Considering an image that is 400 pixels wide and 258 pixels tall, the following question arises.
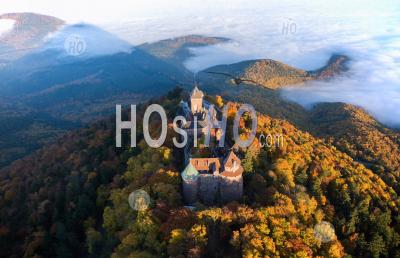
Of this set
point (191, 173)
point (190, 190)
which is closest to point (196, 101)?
point (191, 173)

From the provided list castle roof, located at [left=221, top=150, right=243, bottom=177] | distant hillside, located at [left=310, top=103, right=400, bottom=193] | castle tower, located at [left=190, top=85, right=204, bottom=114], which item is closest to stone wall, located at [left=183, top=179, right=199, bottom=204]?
castle roof, located at [left=221, top=150, right=243, bottom=177]

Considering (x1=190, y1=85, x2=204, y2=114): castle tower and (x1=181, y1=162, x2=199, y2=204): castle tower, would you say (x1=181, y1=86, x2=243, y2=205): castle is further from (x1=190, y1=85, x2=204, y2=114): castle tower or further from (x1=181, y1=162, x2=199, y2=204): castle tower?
(x1=190, y1=85, x2=204, y2=114): castle tower

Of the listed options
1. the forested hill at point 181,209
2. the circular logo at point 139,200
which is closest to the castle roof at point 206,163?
the forested hill at point 181,209

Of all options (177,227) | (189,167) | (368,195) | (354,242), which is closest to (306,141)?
(368,195)

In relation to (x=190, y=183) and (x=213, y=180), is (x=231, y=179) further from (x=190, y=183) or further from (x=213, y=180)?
(x=190, y=183)

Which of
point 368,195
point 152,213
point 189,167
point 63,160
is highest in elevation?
point 189,167

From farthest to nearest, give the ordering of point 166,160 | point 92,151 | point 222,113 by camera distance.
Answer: point 92,151
point 222,113
point 166,160

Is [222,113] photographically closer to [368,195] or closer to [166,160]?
[166,160]
